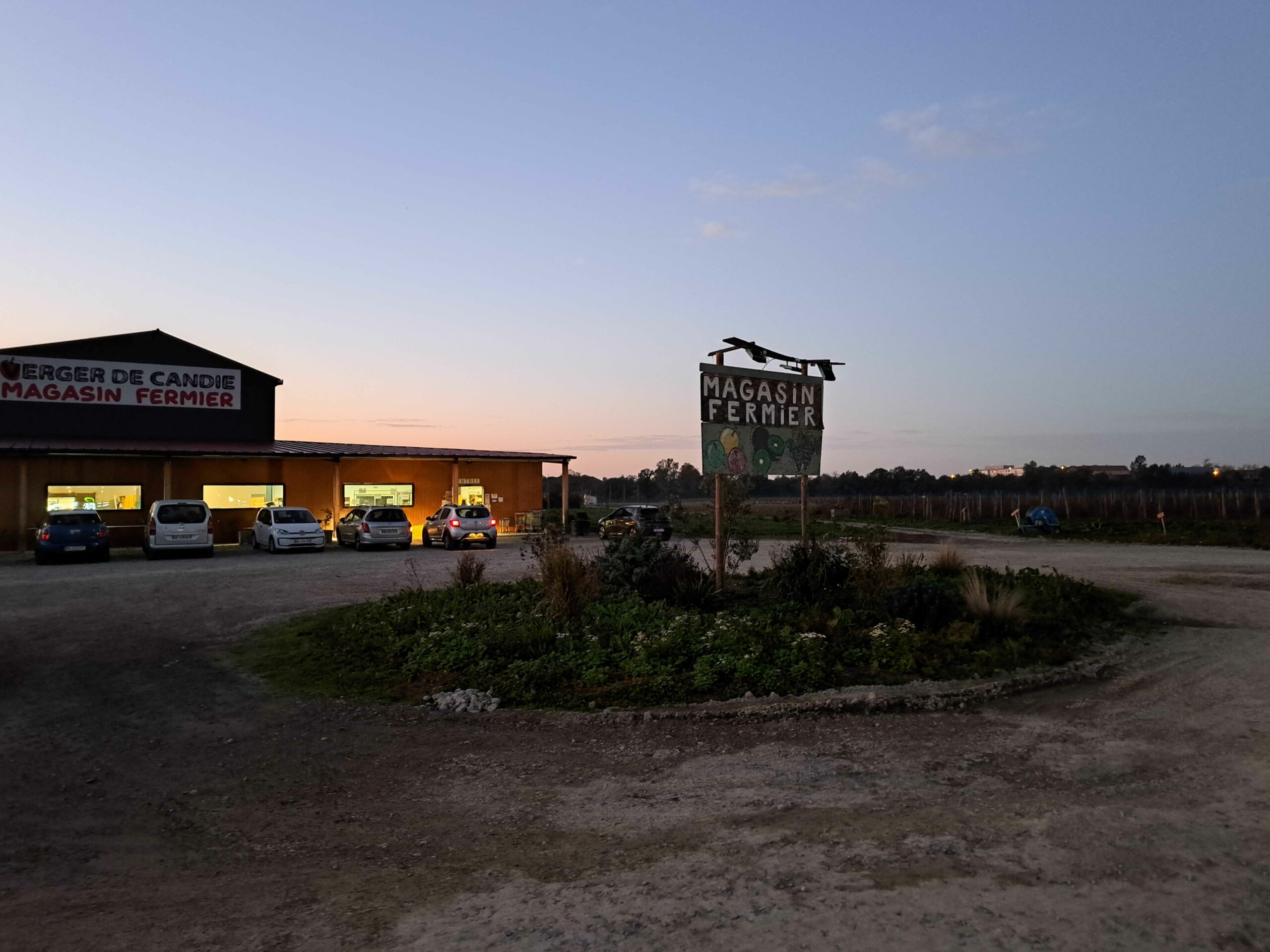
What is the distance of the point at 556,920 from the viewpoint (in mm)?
3541

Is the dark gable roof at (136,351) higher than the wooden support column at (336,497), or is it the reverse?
the dark gable roof at (136,351)

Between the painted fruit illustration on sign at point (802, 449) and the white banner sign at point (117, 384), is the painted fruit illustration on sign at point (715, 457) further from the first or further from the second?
the white banner sign at point (117, 384)

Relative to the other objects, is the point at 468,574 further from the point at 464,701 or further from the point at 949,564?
the point at 949,564

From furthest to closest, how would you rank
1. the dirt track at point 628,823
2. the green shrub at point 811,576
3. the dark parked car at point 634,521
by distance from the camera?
the dark parked car at point 634,521 < the green shrub at point 811,576 < the dirt track at point 628,823

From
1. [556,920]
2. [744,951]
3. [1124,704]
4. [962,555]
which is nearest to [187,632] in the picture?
[556,920]

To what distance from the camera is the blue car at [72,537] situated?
70.8ft

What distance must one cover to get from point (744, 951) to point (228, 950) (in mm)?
2028

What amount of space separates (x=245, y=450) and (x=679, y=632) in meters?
23.5

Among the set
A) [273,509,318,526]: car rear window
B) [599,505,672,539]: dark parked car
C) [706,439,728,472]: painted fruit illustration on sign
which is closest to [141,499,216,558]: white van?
[273,509,318,526]: car rear window

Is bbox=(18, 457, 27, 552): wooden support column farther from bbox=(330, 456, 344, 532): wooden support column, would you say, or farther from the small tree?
the small tree

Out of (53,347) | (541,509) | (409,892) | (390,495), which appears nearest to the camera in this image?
(409,892)

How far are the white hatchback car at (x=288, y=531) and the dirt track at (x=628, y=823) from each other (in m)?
16.5

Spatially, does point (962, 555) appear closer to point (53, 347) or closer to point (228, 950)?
point (228, 950)

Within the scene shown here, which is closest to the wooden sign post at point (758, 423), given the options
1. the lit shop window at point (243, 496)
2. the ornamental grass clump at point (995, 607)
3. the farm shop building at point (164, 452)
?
the ornamental grass clump at point (995, 607)
